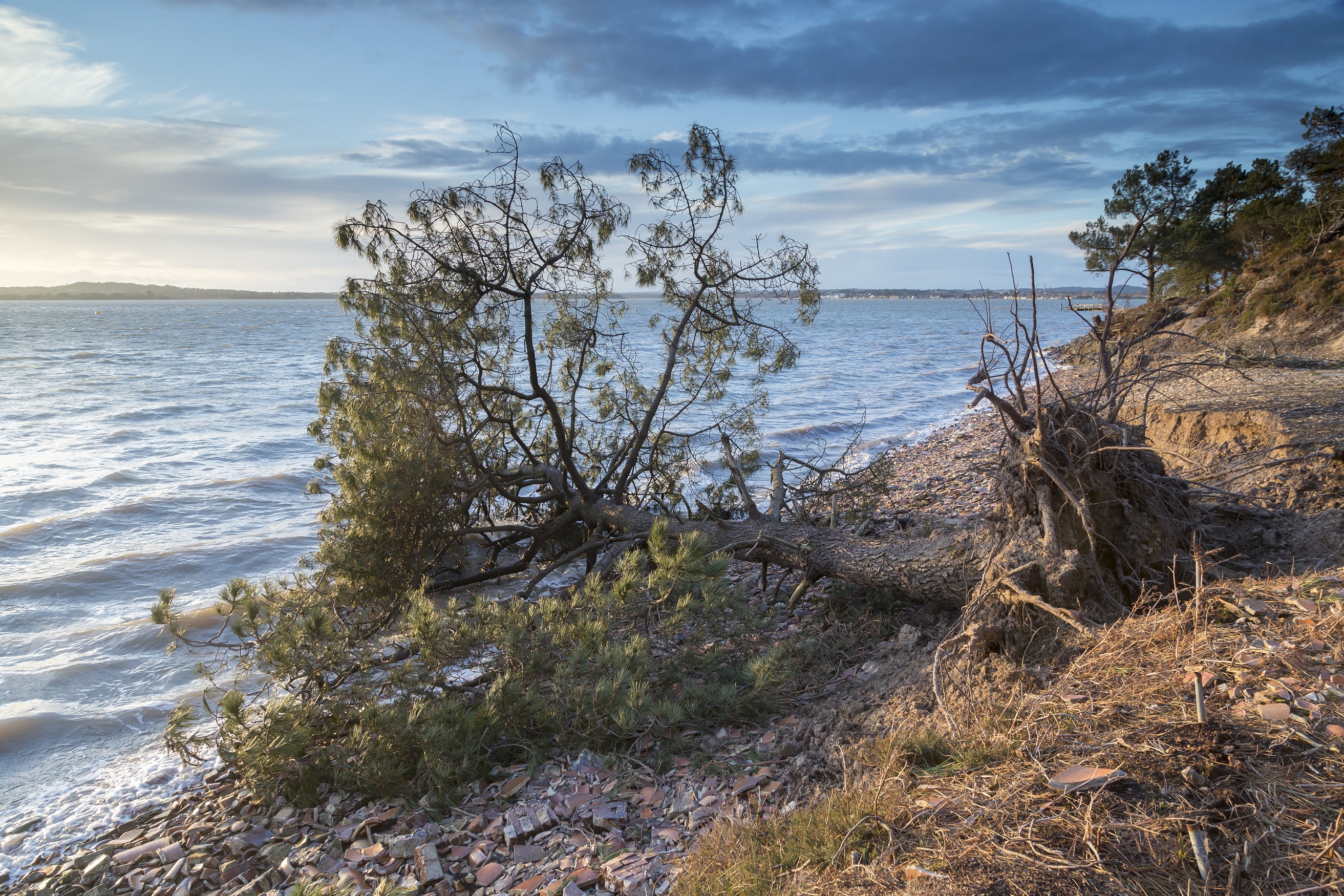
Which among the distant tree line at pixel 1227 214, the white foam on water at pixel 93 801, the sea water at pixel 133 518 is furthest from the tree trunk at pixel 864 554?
the distant tree line at pixel 1227 214

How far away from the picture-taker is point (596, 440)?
29.8 ft

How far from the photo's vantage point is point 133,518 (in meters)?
10.8

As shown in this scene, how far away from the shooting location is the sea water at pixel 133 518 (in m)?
5.35

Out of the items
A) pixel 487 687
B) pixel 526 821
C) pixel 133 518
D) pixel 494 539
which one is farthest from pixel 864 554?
pixel 133 518

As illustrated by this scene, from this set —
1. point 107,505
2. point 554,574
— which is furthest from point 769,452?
point 107,505

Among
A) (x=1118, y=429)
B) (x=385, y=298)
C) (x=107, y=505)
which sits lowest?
(x=107, y=505)

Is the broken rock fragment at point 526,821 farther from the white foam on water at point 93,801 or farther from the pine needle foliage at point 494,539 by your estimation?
the white foam on water at point 93,801

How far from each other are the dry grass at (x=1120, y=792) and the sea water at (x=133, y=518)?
13.2 ft

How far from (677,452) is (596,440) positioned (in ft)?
3.67

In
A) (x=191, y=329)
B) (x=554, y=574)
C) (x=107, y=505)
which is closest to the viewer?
(x=554, y=574)

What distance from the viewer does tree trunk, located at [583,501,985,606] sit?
460 centimetres

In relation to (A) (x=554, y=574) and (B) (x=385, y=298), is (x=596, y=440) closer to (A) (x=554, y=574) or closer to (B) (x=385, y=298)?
(A) (x=554, y=574)

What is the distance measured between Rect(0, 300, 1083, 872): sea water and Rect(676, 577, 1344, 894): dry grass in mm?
4035

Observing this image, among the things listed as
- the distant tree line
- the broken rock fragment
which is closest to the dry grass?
the broken rock fragment
